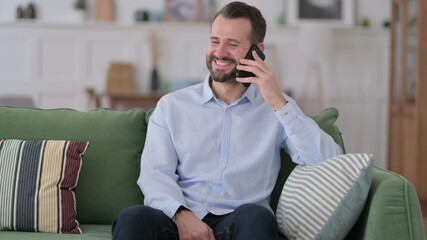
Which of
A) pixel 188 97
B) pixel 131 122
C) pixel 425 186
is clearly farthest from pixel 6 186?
pixel 425 186

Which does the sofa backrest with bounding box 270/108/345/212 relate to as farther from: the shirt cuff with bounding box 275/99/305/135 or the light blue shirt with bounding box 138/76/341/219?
the shirt cuff with bounding box 275/99/305/135

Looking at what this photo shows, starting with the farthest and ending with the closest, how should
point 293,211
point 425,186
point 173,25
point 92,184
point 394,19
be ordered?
point 173,25 < point 394,19 < point 425,186 < point 92,184 < point 293,211

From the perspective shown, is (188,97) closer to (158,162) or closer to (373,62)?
(158,162)

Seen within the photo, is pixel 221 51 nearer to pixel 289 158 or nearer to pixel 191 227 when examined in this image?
pixel 289 158

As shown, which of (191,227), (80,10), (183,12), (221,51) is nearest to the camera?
(191,227)

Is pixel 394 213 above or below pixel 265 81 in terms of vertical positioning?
below

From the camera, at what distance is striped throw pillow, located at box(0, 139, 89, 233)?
1.89 metres

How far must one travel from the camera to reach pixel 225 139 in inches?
77.9

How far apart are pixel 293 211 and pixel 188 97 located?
0.60 metres

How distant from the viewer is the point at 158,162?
6.34 feet

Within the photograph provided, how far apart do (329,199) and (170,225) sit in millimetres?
490

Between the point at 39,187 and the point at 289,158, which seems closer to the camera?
the point at 39,187

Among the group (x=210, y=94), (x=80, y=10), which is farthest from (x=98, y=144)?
(x=80, y=10)

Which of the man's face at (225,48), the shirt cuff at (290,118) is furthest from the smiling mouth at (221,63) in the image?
the shirt cuff at (290,118)
